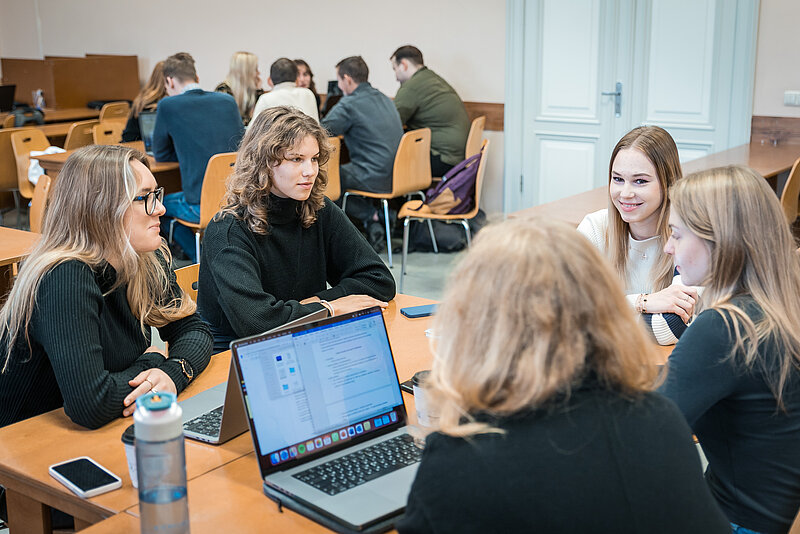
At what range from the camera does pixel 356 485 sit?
1339mm

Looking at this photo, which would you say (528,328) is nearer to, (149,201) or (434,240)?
(149,201)

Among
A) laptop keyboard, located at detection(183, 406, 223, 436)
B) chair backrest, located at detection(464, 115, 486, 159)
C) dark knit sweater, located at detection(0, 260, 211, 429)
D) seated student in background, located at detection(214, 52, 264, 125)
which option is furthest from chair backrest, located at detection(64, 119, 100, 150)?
laptop keyboard, located at detection(183, 406, 223, 436)

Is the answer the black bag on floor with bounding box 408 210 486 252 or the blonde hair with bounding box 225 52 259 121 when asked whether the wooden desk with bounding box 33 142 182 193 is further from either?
the black bag on floor with bounding box 408 210 486 252

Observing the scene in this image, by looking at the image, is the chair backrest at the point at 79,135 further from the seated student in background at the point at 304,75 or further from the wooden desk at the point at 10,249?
the wooden desk at the point at 10,249

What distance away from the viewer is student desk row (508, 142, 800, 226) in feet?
10.8

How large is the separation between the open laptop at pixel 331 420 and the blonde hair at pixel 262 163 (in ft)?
2.98

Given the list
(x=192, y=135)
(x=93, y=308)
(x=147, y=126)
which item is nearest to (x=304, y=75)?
(x=147, y=126)

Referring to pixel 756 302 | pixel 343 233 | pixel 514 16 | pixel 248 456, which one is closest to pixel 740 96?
pixel 514 16

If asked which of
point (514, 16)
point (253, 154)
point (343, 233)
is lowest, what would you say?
point (343, 233)

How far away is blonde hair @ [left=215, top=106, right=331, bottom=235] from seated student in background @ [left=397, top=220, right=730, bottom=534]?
136cm

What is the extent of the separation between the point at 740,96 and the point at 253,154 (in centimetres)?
369

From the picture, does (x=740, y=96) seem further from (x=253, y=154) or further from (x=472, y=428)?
(x=472, y=428)

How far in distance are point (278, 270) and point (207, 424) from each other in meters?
0.83

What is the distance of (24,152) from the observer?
5.66m
